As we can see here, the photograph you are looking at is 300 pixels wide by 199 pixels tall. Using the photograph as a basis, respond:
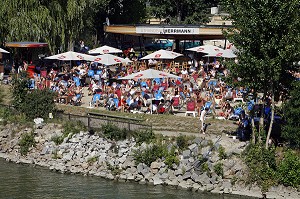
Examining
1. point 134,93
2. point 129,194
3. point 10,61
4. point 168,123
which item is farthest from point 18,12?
point 129,194

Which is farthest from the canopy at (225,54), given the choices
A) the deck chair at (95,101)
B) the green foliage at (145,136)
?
the green foliage at (145,136)

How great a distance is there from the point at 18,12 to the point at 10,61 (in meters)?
4.84

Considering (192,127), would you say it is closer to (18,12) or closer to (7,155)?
(7,155)

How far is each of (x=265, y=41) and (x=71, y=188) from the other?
9111 mm

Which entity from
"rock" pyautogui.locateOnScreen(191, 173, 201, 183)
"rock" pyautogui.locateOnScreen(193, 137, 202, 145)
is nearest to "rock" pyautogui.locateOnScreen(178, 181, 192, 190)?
"rock" pyautogui.locateOnScreen(191, 173, 201, 183)

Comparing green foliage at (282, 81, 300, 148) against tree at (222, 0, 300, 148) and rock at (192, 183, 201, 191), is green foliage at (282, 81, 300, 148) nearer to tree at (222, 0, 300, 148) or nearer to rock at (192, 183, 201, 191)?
tree at (222, 0, 300, 148)

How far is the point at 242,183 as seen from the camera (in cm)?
2678

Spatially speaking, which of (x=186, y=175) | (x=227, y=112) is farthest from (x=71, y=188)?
(x=227, y=112)

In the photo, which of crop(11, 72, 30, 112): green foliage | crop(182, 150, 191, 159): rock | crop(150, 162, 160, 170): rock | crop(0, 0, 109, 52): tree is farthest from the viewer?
crop(0, 0, 109, 52): tree

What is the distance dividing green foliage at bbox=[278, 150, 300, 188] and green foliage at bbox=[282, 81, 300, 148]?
0.84 meters

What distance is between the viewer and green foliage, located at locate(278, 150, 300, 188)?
84.8ft

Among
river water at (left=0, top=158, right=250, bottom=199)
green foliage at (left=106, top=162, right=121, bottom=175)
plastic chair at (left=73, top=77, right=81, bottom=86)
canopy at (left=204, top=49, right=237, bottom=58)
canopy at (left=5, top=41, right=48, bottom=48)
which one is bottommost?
river water at (left=0, top=158, right=250, bottom=199)

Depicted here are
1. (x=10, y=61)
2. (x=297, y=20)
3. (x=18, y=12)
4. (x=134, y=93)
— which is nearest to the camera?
(x=297, y=20)

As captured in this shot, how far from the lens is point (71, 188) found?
1087 inches
